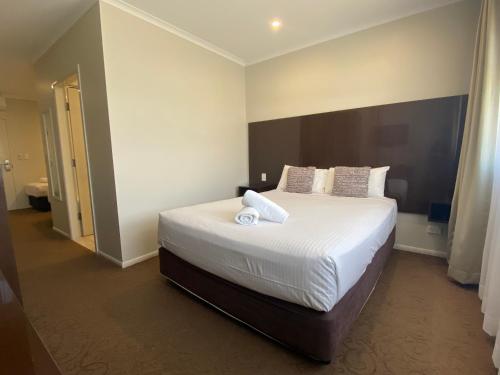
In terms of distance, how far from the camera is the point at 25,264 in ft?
8.73

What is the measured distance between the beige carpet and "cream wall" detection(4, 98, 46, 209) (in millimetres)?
4688

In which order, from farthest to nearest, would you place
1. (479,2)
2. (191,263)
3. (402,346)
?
(479,2) → (191,263) → (402,346)

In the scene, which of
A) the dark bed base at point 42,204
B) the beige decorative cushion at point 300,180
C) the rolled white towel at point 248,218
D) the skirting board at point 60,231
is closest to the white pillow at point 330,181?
the beige decorative cushion at point 300,180

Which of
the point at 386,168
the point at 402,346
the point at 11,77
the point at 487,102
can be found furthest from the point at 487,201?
the point at 11,77

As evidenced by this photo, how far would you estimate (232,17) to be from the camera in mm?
2662

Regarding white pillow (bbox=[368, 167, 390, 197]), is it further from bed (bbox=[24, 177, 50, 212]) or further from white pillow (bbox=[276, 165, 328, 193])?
bed (bbox=[24, 177, 50, 212])

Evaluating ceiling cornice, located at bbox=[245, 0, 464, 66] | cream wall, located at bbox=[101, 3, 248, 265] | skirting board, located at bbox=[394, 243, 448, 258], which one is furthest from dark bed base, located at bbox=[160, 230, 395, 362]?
ceiling cornice, located at bbox=[245, 0, 464, 66]

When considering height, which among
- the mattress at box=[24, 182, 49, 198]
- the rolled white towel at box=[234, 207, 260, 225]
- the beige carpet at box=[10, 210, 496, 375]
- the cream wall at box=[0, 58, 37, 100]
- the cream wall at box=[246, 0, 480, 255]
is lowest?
the beige carpet at box=[10, 210, 496, 375]

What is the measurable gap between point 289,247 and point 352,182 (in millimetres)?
1793

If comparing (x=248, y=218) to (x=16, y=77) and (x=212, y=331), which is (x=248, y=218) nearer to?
(x=212, y=331)

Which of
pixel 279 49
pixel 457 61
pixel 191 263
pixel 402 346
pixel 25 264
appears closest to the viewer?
pixel 402 346

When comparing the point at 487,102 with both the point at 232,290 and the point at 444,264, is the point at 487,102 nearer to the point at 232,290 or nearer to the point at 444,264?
the point at 444,264

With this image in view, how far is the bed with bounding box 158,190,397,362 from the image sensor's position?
4.00 ft

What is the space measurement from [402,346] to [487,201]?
1.40 meters
